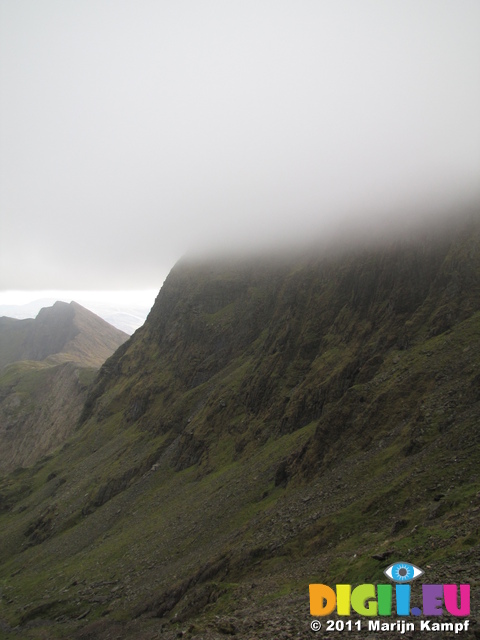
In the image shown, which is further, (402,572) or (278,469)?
(278,469)

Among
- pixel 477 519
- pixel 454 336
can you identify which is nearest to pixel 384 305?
pixel 454 336

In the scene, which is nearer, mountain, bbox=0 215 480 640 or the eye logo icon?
the eye logo icon

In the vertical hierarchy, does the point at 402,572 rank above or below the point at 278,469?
above

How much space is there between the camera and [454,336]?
57.5 m

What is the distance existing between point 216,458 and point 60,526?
123ft

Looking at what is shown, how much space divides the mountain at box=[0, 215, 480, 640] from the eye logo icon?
2.42 ft

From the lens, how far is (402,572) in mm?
26000

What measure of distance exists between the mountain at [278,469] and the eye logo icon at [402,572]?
2.42ft

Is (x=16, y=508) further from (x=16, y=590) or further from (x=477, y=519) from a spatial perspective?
(x=477, y=519)

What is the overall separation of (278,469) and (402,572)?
3442cm

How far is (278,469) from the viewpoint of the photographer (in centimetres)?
5969

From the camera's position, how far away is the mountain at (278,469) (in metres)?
34.6

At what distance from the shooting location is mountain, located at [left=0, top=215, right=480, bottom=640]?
→ 34.6 m

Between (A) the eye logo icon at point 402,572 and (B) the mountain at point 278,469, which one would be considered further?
(B) the mountain at point 278,469
